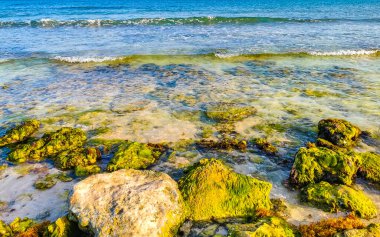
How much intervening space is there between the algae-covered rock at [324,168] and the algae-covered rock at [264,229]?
1.77m

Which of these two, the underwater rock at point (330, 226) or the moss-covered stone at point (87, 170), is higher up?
the underwater rock at point (330, 226)

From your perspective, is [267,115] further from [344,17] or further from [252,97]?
[344,17]

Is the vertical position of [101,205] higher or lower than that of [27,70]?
higher

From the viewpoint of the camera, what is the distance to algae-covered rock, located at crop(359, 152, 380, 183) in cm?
745

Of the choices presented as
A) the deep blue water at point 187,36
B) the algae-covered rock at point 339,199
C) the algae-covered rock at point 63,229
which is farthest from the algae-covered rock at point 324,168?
the deep blue water at point 187,36

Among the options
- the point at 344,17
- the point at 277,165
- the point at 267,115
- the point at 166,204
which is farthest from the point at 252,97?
the point at 344,17

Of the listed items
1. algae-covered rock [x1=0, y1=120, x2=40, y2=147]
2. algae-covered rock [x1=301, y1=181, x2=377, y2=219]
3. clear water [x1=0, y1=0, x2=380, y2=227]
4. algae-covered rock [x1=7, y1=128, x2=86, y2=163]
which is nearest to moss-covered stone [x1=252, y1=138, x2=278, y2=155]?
clear water [x1=0, y1=0, x2=380, y2=227]

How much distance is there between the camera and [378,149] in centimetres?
881

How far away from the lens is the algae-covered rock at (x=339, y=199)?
6.37 m

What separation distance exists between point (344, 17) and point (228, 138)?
37.8 m

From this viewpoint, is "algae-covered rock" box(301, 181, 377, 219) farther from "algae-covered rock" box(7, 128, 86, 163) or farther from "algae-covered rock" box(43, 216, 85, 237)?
"algae-covered rock" box(7, 128, 86, 163)

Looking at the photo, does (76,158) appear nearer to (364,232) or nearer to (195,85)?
(364,232)

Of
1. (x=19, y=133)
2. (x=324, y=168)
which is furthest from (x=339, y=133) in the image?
(x=19, y=133)

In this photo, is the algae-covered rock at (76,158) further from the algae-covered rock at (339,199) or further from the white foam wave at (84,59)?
the white foam wave at (84,59)
